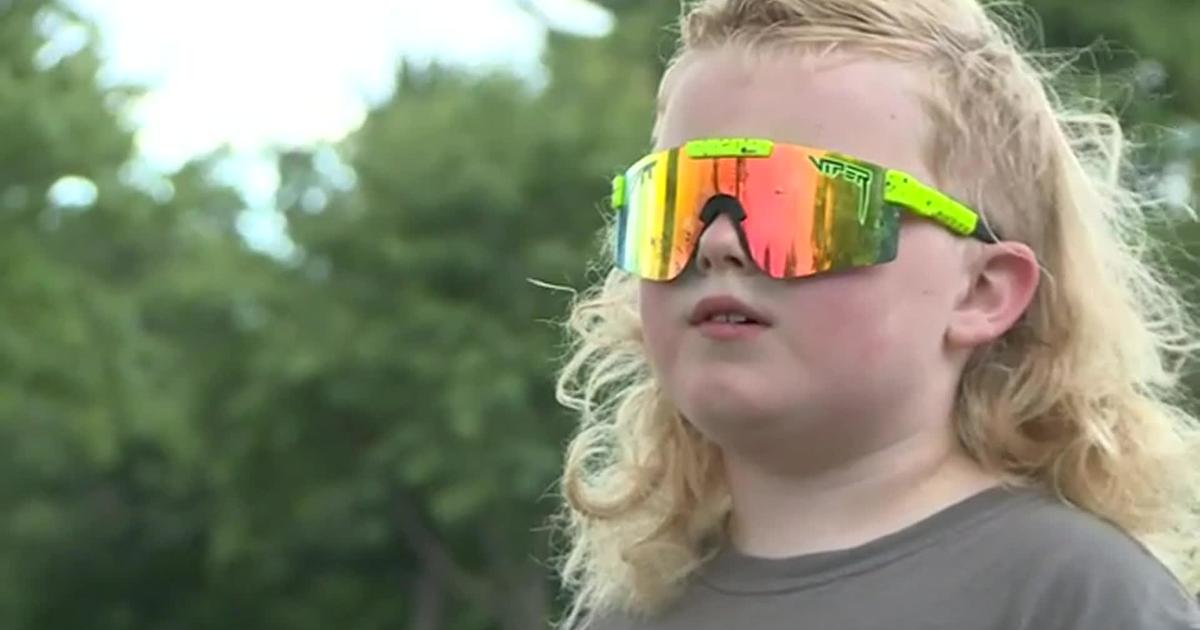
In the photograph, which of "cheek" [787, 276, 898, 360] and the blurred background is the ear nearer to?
"cheek" [787, 276, 898, 360]

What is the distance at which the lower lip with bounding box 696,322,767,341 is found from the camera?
6.35 feet

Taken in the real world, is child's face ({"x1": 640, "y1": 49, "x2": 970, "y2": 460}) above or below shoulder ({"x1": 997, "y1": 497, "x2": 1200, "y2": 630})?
above

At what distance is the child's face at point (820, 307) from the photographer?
6.33ft

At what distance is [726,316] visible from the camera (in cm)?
196

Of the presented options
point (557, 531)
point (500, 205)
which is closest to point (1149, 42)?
point (500, 205)

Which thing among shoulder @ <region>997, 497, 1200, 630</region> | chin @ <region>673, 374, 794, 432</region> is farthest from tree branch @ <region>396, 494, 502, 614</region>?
shoulder @ <region>997, 497, 1200, 630</region>

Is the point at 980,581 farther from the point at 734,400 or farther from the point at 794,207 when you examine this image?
the point at 794,207

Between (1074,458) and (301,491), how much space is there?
62.6 ft

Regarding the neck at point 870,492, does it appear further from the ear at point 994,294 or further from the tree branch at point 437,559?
the tree branch at point 437,559

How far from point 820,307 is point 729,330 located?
0.09m

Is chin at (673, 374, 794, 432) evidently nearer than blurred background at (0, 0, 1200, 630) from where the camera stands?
Yes

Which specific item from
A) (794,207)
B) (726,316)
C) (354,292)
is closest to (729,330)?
(726,316)

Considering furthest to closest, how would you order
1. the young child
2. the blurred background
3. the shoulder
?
1. the blurred background
2. the young child
3. the shoulder

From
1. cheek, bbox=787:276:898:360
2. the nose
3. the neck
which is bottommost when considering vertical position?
the neck
